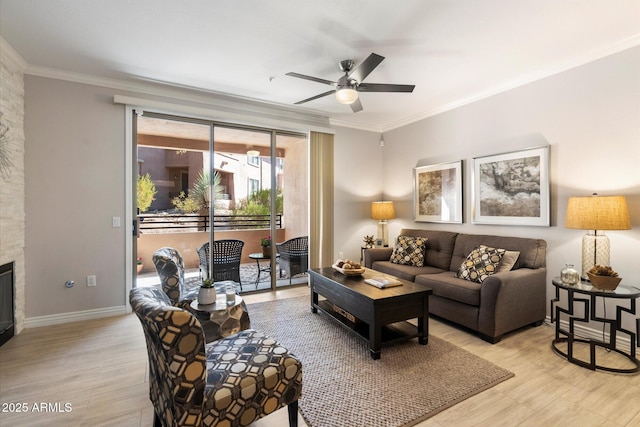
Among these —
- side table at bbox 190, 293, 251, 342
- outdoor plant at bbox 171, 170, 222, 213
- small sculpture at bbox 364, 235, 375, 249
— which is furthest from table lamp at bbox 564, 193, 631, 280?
outdoor plant at bbox 171, 170, 222, 213

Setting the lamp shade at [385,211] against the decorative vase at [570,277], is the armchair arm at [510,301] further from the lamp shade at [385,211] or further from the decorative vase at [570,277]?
the lamp shade at [385,211]

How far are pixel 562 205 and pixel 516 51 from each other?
166cm

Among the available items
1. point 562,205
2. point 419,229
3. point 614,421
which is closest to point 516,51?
point 562,205

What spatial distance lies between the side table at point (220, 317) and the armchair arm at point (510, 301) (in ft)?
7.20

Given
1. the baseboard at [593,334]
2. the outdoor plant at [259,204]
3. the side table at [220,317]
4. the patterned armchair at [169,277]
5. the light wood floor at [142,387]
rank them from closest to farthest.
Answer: the light wood floor at [142,387] → the side table at [220,317] → the patterned armchair at [169,277] → the baseboard at [593,334] → the outdoor plant at [259,204]

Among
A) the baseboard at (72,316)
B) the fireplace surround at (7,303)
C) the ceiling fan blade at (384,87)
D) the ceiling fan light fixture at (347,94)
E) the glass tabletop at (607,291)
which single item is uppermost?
the ceiling fan blade at (384,87)

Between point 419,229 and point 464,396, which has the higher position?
point 419,229

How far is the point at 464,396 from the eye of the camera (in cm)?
195

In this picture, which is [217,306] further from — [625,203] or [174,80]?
[625,203]

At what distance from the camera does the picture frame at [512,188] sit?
321cm

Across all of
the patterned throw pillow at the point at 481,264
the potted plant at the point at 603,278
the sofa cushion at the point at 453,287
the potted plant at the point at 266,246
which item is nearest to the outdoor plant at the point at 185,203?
the potted plant at the point at 266,246

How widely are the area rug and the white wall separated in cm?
168

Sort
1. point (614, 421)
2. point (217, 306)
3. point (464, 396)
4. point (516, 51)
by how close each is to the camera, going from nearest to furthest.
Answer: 1. point (614, 421)
2. point (464, 396)
3. point (217, 306)
4. point (516, 51)

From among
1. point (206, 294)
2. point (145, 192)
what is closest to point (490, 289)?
point (206, 294)
